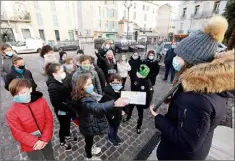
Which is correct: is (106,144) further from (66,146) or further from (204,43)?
(204,43)

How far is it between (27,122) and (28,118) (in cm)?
6

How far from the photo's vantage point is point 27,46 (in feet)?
54.0

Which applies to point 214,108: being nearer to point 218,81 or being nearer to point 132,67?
point 218,81

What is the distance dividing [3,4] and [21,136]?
1218 inches

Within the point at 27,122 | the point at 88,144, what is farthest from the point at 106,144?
the point at 27,122

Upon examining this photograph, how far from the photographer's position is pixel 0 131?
11.2ft

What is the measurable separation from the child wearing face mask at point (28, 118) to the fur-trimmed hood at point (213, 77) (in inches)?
80.3

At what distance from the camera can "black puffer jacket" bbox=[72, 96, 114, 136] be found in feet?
6.32

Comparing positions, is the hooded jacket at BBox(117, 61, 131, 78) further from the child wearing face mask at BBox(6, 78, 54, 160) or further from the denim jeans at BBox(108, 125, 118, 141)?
the child wearing face mask at BBox(6, 78, 54, 160)

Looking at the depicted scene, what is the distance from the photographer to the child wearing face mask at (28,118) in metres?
1.83

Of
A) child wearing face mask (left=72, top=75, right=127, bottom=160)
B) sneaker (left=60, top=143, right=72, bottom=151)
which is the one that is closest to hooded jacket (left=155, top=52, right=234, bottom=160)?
child wearing face mask (left=72, top=75, right=127, bottom=160)

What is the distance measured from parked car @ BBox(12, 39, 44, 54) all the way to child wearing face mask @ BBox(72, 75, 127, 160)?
17.4 metres

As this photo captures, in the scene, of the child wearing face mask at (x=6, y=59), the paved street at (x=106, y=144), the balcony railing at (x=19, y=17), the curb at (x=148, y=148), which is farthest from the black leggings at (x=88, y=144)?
the balcony railing at (x=19, y=17)

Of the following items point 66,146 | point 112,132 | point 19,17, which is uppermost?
point 19,17
